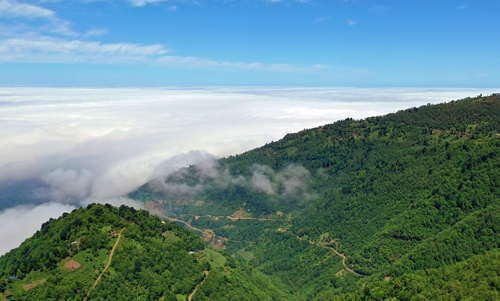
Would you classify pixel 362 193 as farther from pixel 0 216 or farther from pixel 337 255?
pixel 0 216

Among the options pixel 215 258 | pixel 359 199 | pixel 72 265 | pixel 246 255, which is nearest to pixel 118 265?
pixel 72 265

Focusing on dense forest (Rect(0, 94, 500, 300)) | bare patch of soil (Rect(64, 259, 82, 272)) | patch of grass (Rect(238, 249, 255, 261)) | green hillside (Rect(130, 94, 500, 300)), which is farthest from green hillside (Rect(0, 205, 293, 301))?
patch of grass (Rect(238, 249, 255, 261))

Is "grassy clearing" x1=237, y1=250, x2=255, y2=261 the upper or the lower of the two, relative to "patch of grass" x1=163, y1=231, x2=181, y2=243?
lower

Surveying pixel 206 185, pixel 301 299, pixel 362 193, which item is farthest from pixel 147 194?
pixel 301 299

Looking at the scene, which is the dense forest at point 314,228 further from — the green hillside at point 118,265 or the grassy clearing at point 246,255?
the grassy clearing at point 246,255

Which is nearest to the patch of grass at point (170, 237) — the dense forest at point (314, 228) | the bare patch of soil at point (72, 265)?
the dense forest at point (314, 228)

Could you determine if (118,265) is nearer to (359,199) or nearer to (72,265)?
(72,265)

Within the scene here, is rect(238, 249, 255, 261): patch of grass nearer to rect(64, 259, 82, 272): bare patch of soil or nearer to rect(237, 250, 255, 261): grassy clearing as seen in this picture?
rect(237, 250, 255, 261): grassy clearing
